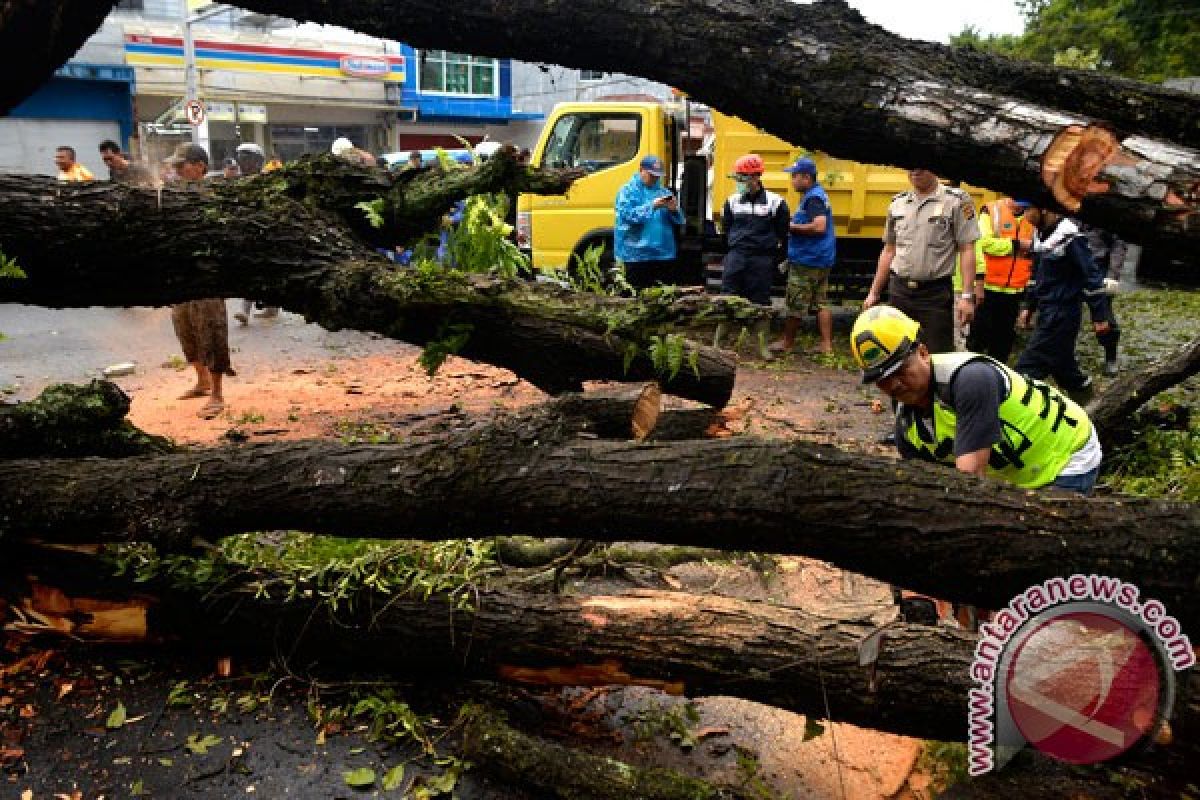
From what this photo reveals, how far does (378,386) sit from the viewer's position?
8.28 meters

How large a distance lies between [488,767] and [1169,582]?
2.24m

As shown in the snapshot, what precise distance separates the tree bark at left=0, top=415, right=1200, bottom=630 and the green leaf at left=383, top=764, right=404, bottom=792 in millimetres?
836

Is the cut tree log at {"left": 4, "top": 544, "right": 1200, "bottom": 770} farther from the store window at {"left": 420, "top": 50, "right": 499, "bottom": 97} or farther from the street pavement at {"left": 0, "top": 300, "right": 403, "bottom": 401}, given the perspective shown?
the store window at {"left": 420, "top": 50, "right": 499, "bottom": 97}

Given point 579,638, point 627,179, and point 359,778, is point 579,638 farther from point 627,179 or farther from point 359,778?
point 627,179

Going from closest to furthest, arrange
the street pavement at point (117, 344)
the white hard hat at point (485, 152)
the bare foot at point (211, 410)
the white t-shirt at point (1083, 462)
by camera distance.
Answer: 1. the white t-shirt at point (1083, 462)
2. the white hard hat at point (485, 152)
3. the bare foot at point (211, 410)
4. the street pavement at point (117, 344)

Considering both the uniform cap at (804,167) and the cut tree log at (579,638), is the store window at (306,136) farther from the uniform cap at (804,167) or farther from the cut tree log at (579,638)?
the cut tree log at (579,638)

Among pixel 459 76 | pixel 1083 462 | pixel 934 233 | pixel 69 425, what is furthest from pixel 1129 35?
pixel 69 425

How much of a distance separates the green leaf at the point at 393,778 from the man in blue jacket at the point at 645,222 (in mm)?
6365

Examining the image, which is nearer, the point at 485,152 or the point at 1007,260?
the point at 1007,260

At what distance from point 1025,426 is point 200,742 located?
3.37 meters

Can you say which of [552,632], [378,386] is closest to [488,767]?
[552,632]

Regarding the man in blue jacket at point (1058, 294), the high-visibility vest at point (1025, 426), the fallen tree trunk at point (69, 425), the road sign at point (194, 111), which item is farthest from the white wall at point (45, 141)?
the high-visibility vest at point (1025, 426)

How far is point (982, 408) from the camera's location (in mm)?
3420

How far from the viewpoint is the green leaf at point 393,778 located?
3.23 meters
